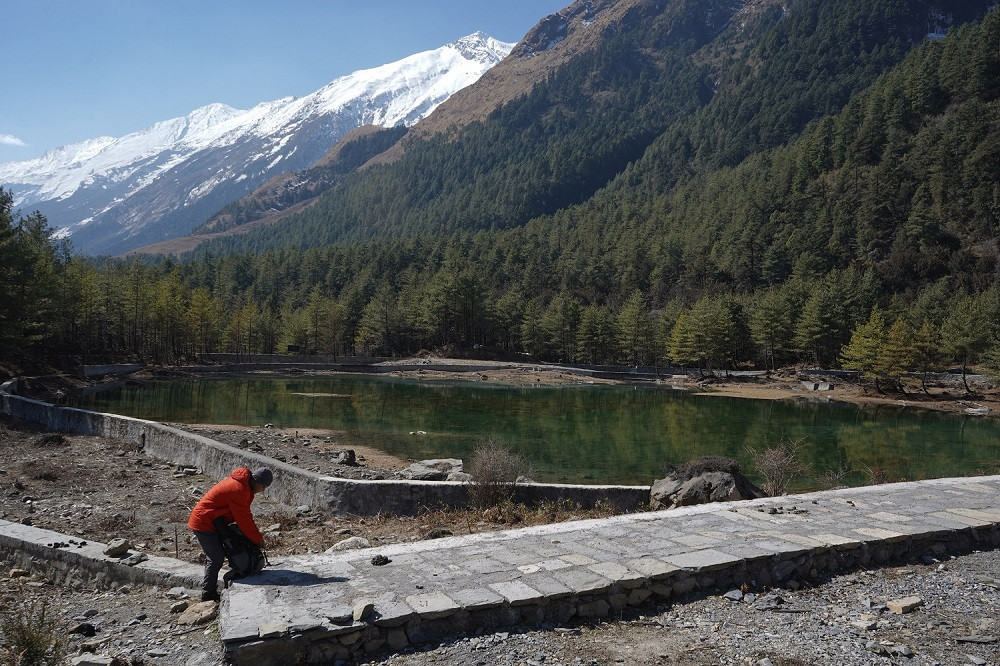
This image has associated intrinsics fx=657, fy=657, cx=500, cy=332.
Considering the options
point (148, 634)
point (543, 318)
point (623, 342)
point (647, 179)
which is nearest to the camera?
point (148, 634)

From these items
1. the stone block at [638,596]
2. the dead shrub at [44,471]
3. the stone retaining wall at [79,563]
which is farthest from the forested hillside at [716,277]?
the stone block at [638,596]

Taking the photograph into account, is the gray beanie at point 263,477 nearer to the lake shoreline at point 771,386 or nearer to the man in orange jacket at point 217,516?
the man in orange jacket at point 217,516

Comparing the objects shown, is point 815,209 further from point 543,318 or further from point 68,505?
point 68,505

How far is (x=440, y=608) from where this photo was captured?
6.55 m

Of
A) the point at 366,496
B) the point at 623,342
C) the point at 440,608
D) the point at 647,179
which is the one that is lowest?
the point at 623,342

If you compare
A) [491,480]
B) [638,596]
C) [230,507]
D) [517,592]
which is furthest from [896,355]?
[230,507]

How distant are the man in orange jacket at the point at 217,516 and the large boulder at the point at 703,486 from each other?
9448mm

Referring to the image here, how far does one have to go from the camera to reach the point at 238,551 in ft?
24.5

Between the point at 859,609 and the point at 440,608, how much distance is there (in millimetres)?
4785

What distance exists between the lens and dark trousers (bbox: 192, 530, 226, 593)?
7.52 metres

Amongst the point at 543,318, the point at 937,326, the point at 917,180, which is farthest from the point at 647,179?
the point at 937,326

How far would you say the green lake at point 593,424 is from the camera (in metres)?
27.3

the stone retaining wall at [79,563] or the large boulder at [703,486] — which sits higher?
the stone retaining wall at [79,563]

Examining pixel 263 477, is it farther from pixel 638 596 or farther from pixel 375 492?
pixel 375 492
